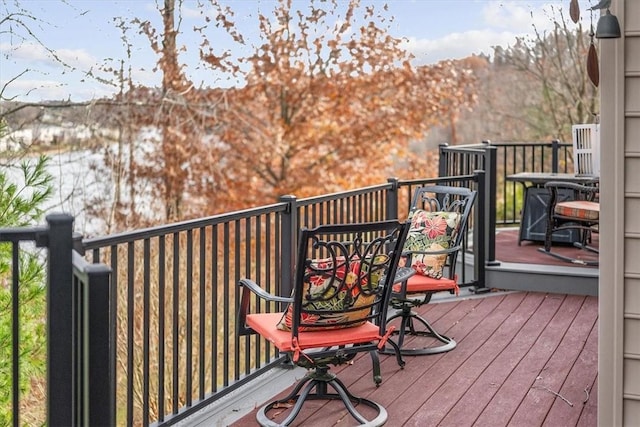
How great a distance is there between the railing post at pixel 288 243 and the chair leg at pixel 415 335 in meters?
0.77

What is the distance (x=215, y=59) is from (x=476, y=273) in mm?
6633

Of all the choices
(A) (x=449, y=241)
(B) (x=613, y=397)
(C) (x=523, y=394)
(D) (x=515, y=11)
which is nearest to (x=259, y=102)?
(D) (x=515, y=11)

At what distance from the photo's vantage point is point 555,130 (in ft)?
43.7

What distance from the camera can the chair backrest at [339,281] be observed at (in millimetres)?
3404

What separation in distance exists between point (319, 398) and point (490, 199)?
3.57 meters

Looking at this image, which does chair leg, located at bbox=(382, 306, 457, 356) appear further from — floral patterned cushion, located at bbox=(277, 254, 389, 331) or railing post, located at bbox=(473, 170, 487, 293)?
railing post, located at bbox=(473, 170, 487, 293)

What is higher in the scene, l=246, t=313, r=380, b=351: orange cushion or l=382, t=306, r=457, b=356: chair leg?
l=246, t=313, r=380, b=351: orange cushion

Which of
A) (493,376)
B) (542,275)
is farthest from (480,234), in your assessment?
(493,376)

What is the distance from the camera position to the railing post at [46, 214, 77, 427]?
2492 mm

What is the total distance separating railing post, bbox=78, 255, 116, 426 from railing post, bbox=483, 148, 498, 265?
5.08 metres

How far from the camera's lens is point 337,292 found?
3.47 m

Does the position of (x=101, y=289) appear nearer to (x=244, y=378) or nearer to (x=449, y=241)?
(x=244, y=378)

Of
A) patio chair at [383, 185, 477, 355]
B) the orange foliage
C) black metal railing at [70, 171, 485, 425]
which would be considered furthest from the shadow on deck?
the orange foliage

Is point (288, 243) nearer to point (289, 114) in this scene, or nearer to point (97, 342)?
point (97, 342)
